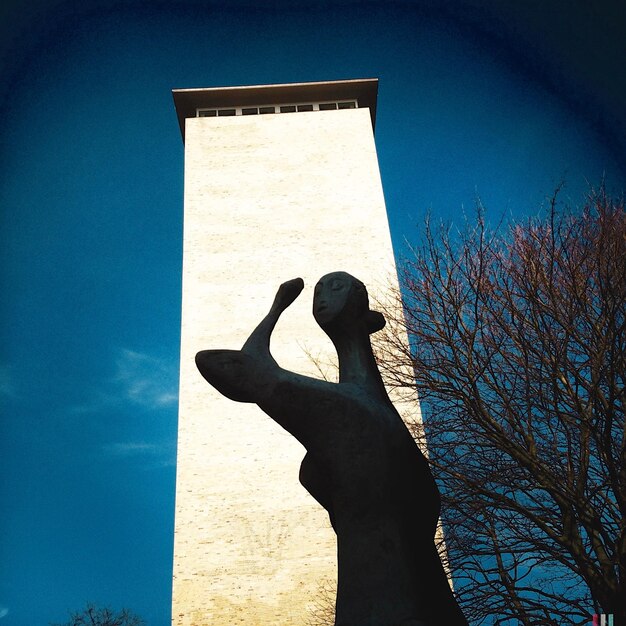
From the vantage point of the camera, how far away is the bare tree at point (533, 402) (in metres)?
7.17

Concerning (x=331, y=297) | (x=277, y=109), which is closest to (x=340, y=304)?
(x=331, y=297)

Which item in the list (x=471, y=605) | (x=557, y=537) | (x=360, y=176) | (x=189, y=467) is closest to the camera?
(x=557, y=537)

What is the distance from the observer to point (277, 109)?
25.0m

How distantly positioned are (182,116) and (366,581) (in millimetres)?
25185

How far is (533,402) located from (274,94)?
19555mm

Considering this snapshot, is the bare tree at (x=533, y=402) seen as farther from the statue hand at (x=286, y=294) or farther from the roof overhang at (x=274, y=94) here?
the roof overhang at (x=274, y=94)

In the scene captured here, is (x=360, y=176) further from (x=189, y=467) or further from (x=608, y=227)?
(x=608, y=227)

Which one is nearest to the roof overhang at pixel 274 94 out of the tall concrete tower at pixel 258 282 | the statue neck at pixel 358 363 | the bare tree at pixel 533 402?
the tall concrete tower at pixel 258 282

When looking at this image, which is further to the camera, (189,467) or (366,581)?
(189,467)

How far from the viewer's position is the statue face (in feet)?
9.43

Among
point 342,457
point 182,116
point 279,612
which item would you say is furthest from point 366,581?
point 182,116

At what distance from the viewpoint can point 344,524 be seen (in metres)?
2.42

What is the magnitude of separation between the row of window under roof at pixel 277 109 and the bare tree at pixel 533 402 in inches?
652

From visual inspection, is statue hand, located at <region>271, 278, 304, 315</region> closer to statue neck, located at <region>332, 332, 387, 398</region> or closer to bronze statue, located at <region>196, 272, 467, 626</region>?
bronze statue, located at <region>196, 272, 467, 626</region>
